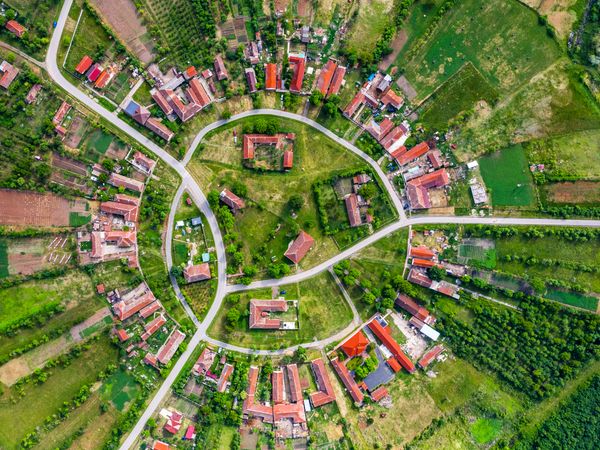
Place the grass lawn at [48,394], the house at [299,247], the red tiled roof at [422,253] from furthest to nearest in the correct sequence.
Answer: the red tiled roof at [422,253], the house at [299,247], the grass lawn at [48,394]

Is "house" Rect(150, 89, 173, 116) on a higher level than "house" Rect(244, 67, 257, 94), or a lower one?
lower

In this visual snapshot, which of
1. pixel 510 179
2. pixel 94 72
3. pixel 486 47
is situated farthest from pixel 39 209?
pixel 486 47

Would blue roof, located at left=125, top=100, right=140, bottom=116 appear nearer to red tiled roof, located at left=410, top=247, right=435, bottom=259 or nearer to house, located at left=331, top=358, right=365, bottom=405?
red tiled roof, located at left=410, top=247, right=435, bottom=259

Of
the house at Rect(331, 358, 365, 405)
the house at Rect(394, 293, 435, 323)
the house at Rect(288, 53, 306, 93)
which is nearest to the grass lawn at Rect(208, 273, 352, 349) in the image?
the house at Rect(331, 358, 365, 405)

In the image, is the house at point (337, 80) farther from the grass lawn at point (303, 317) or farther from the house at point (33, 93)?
the house at point (33, 93)

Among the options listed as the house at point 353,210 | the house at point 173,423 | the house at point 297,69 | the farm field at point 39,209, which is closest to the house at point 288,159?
the house at point 297,69

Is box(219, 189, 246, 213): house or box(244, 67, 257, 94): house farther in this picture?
box(244, 67, 257, 94): house
